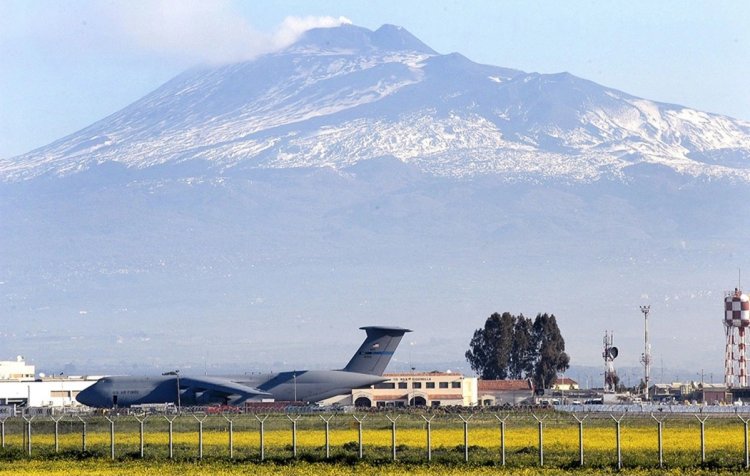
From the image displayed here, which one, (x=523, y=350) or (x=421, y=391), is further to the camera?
(x=523, y=350)

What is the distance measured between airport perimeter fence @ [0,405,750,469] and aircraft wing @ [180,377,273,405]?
14.3 metres

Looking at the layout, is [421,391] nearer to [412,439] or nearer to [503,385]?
[503,385]

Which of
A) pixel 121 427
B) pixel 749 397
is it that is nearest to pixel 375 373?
pixel 749 397

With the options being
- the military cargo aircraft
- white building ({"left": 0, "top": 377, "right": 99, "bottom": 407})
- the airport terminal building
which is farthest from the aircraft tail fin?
white building ({"left": 0, "top": 377, "right": 99, "bottom": 407})

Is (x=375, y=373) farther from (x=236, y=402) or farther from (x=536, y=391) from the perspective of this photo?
(x=536, y=391)

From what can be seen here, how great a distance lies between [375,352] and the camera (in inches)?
4702

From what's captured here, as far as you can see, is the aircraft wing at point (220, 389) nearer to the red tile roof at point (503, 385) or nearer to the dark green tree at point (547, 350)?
the red tile roof at point (503, 385)

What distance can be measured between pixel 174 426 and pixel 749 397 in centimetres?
7220

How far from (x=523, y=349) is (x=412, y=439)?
97.1 metres

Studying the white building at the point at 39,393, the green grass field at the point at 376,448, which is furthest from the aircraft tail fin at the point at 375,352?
the green grass field at the point at 376,448

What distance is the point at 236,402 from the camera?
4237 inches

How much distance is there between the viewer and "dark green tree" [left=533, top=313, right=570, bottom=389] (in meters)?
160

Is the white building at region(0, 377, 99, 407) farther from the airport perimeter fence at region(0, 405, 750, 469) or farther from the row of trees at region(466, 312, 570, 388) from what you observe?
the row of trees at region(466, 312, 570, 388)

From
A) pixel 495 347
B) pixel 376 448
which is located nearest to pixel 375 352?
pixel 495 347
